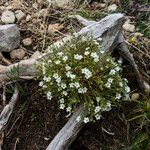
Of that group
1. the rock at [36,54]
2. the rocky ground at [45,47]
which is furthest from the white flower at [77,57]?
the rock at [36,54]

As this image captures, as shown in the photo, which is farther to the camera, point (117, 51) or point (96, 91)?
point (117, 51)

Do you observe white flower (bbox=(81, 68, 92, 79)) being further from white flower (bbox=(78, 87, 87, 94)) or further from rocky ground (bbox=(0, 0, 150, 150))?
rocky ground (bbox=(0, 0, 150, 150))

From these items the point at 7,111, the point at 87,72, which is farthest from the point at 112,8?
the point at 7,111

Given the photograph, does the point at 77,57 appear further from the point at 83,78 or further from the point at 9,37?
the point at 9,37

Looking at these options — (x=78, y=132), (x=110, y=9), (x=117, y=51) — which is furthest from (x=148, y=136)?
(x=110, y=9)

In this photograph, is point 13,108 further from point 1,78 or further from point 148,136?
point 148,136

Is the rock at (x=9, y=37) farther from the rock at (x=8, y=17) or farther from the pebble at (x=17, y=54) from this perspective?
the rock at (x=8, y=17)
